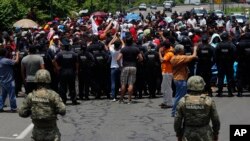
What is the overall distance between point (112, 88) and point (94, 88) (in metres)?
0.97

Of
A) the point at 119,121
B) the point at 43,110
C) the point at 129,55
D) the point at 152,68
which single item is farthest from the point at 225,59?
the point at 43,110

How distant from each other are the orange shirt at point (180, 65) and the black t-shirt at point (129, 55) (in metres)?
2.79

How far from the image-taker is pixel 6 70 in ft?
58.8

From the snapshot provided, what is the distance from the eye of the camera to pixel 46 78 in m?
10.5

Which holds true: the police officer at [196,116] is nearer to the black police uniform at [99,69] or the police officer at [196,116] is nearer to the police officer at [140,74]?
the police officer at [140,74]

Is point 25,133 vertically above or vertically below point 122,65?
below

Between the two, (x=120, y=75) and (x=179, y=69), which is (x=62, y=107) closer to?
(x=179, y=69)

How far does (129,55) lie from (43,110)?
876cm

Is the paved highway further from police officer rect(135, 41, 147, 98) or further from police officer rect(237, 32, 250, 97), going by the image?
police officer rect(135, 41, 147, 98)

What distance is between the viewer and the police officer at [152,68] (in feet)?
65.9

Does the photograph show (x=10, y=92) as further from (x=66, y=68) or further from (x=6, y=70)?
(x=66, y=68)

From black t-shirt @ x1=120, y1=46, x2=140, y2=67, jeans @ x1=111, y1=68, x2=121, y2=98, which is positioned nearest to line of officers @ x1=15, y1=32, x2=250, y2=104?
jeans @ x1=111, y1=68, x2=121, y2=98

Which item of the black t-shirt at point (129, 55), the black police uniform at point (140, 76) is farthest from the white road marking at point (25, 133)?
the black police uniform at point (140, 76)

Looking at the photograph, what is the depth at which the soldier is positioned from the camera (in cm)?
1025
